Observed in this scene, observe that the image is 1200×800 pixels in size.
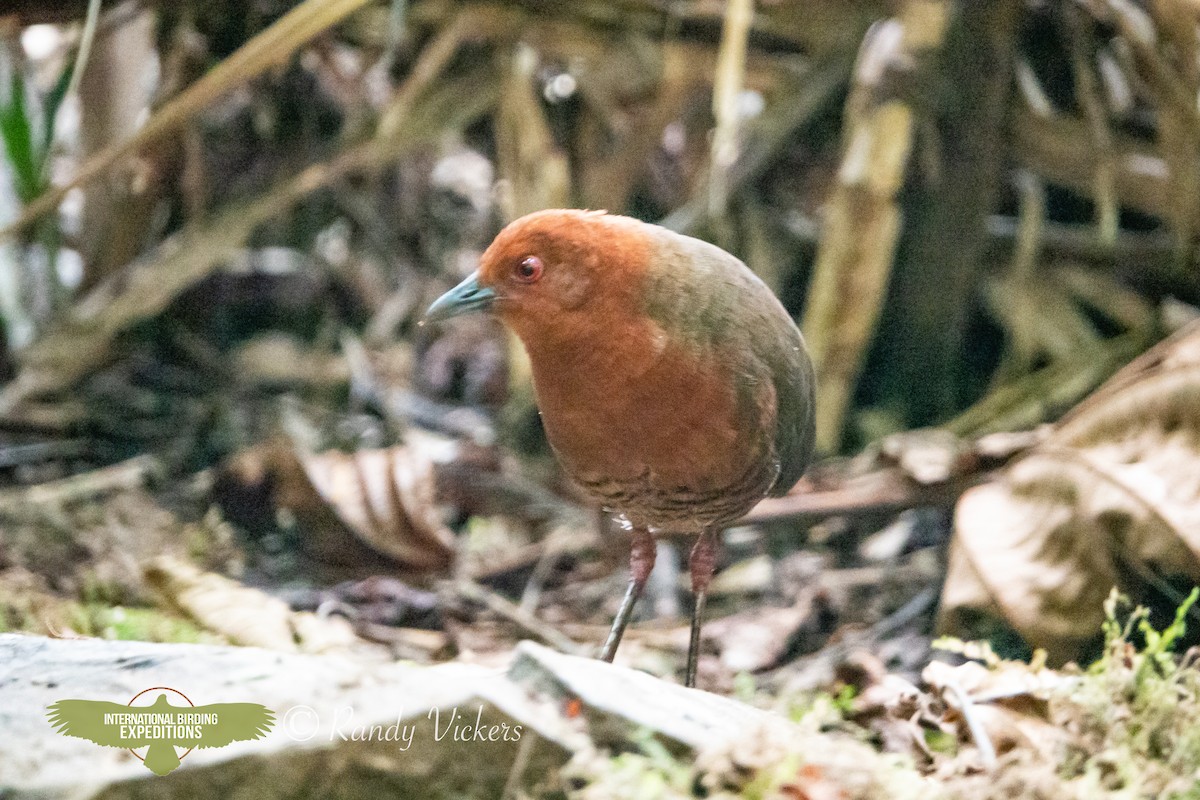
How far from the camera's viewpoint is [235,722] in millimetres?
1553

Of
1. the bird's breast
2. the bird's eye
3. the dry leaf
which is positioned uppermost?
the bird's eye

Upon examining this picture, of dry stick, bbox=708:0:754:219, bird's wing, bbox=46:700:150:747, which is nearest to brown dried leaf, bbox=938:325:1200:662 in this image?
dry stick, bbox=708:0:754:219

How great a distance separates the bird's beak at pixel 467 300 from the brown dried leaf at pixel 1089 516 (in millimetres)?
1326

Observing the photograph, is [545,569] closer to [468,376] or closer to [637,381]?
[637,381]

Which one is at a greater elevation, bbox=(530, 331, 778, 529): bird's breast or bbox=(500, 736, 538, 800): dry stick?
bbox=(530, 331, 778, 529): bird's breast

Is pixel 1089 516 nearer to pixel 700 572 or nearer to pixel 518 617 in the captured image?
pixel 700 572

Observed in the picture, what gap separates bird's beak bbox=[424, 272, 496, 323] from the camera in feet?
6.94

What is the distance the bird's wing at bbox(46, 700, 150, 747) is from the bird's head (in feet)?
2.86

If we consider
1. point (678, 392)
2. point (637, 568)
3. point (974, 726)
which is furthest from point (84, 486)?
point (974, 726)

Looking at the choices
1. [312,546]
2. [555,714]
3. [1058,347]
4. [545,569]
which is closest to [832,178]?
[1058,347]

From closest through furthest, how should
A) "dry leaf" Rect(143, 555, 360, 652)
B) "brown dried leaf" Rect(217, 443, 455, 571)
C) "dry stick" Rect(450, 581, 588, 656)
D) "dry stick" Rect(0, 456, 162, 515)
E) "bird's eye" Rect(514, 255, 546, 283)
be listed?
"bird's eye" Rect(514, 255, 546, 283) < "dry leaf" Rect(143, 555, 360, 652) < "dry stick" Rect(450, 581, 588, 656) < "brown dried leaf" Rect(217, 443, 455, 571) < "dry stick" Rect(0, 456, 162, 515)

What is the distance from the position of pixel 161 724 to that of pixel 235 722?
0.09m

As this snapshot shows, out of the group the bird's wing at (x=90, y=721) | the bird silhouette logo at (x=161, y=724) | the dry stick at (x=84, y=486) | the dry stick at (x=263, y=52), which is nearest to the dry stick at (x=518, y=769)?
the bird silhouette logo at (x=161, y=724)

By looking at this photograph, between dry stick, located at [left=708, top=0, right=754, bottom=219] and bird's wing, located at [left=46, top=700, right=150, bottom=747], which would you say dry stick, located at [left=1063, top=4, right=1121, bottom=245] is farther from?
bird's wing, located at [left=46, top=700, right=150, bottom=747]
